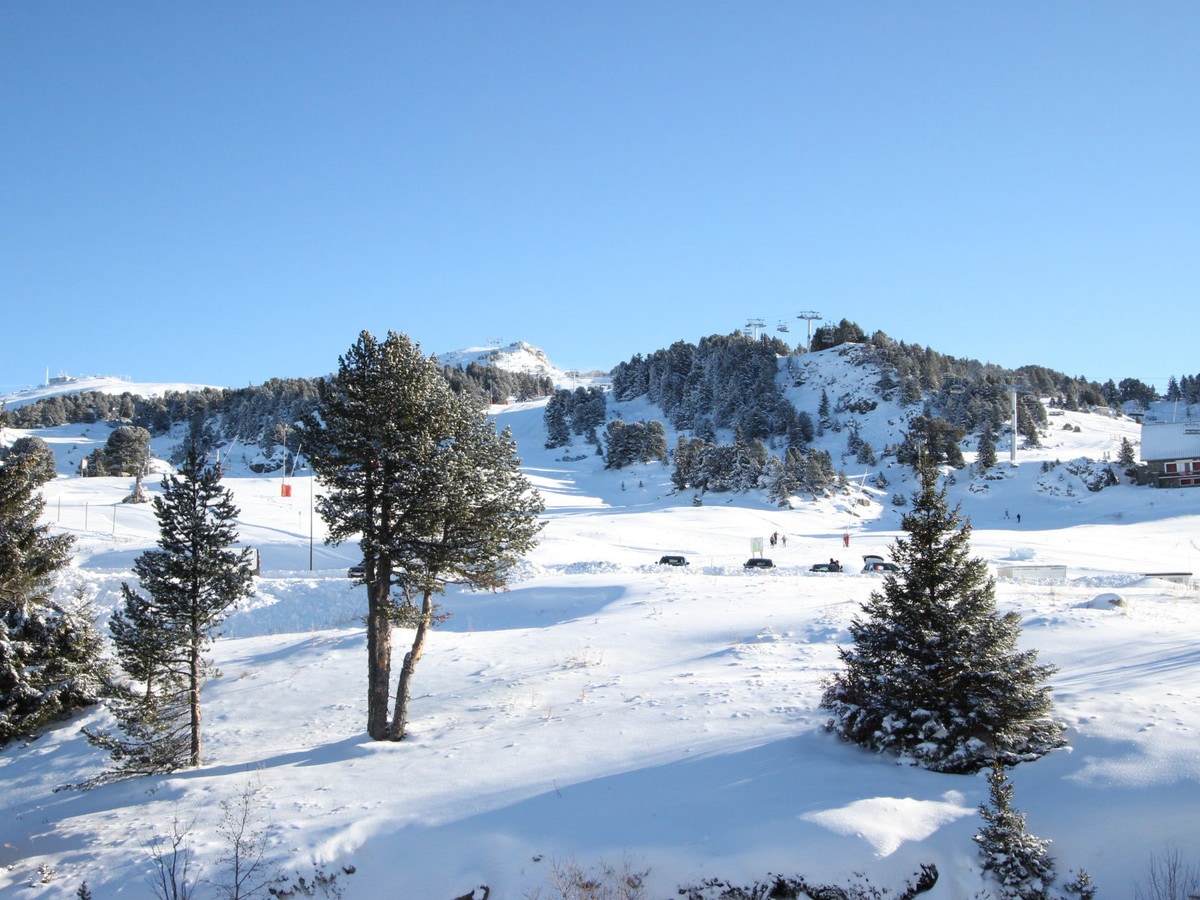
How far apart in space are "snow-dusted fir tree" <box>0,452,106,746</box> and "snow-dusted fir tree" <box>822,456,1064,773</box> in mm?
19703

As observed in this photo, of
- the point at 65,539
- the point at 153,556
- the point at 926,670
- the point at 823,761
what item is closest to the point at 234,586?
the point at 153,556

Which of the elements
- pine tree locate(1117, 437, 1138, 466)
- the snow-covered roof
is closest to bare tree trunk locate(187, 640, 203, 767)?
the snow-covered roof

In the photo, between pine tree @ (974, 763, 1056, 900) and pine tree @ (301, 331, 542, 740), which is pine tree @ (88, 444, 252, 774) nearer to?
pine tree @ (301, 331, 542, 740)

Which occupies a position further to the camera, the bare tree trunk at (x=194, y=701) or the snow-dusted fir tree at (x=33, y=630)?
the snow-dusted fir tree at (x=33, y=630)

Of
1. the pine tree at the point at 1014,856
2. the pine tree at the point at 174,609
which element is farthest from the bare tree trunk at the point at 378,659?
the pine tree at the point at 1014,856

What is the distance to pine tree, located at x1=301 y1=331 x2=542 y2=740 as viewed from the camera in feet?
49.5

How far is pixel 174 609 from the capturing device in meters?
15.8

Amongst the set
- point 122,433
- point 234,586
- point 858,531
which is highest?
point 122,433

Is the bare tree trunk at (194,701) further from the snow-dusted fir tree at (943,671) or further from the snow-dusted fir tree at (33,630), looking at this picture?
the snow-dusted fir tree at (943,671)

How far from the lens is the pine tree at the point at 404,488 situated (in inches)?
594

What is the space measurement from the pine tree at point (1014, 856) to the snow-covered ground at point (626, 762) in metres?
0.42

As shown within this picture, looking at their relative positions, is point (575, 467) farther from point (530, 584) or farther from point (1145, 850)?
point (1145, 850)

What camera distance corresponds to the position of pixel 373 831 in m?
11.3

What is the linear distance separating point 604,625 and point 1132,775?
52.6 feet
